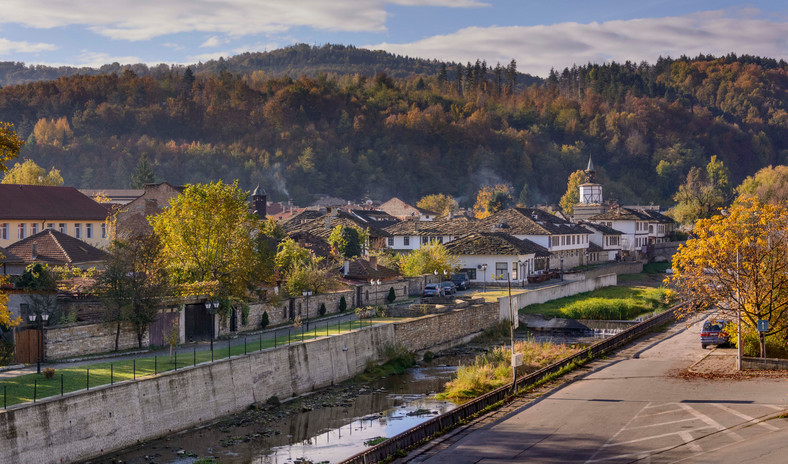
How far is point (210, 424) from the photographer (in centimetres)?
3422

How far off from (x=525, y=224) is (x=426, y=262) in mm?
23009

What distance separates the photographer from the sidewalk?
113ft

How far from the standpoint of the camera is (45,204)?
7725 centimetres

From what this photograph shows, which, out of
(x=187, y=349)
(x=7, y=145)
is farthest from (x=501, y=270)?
(x=7, y=145)

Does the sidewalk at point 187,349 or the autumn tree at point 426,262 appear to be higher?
the autumn tree at point 426,262

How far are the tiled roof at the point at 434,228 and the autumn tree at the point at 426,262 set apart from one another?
1470 centimetres

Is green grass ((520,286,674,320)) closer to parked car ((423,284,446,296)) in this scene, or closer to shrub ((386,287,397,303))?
parked car ((423,284,446,296))

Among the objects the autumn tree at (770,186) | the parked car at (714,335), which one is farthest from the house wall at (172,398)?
the autumn tree at (770,186)

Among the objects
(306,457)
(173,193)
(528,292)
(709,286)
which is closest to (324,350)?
(306,457)

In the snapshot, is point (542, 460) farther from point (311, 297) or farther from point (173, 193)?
point (173, 193)

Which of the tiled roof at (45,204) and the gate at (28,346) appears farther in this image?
the tiled roof at (45,204)

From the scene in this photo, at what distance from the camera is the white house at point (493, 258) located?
79.1 metres

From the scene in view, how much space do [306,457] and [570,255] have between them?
233 feet

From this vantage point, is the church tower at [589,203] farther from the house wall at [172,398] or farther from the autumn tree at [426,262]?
the house wall at [172,398]
